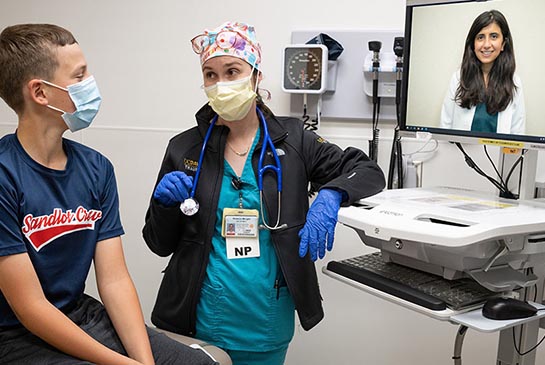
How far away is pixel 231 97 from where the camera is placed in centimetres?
162

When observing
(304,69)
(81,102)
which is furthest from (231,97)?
(304,69)

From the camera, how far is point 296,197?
1712 mm

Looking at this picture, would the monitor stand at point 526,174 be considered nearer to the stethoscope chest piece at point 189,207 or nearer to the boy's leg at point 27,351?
the stethoscope chest piece at point 189,207

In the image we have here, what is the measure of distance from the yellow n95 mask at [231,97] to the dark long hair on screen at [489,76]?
1.87 feet

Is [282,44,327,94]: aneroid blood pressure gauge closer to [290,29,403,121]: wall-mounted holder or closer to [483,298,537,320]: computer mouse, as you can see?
[290,29,403,121]: wall-mounted holder

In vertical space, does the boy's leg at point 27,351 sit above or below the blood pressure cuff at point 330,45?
below

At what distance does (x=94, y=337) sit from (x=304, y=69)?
48.2 inches

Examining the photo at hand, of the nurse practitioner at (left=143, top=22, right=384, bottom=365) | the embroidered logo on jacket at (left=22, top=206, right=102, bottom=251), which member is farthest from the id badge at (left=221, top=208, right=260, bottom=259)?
the embroidered logo on jacket at (left=22, top=206, right=102, bottom=251)

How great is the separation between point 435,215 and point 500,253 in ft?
0.54

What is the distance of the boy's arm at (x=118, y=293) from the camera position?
4.73ft

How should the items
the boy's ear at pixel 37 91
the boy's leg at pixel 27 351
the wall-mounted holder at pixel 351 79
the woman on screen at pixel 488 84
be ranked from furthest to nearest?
1. the wall-mounted holder at pixel 351 79
2. the woman on screen at pixel 488 84
3. the boy's ear at pixel 37 91
4. the boy's leg at pixel 27 351

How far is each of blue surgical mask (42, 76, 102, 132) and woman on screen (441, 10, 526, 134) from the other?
937mm

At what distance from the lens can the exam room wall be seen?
2.29 m

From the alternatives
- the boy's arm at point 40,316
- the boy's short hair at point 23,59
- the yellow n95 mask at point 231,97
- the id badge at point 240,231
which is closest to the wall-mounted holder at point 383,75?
the yellow n95 mask at point 231,97
